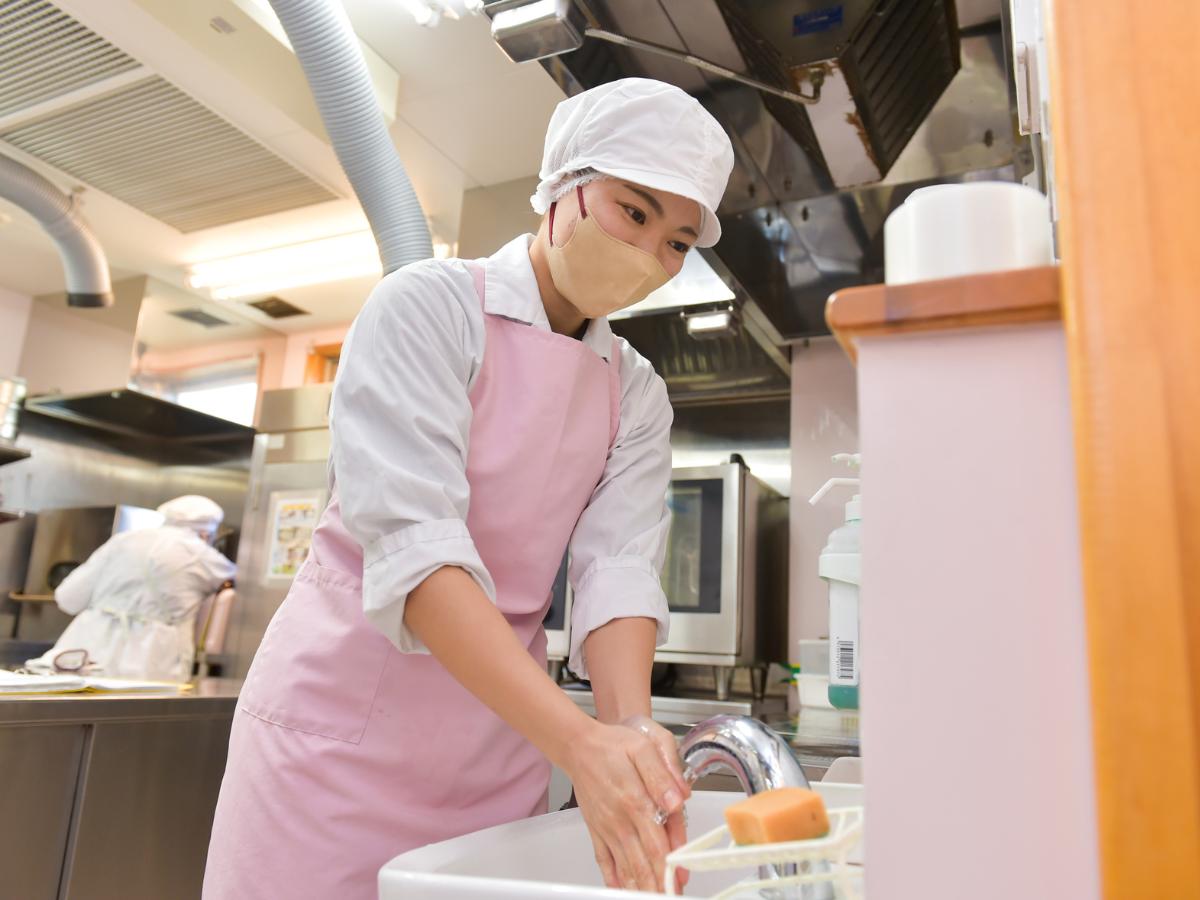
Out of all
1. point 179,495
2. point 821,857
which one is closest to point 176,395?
point 179,495

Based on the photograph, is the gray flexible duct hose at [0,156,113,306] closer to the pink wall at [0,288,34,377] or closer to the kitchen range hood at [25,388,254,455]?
the kitchen range hood at [25,388,254,455]

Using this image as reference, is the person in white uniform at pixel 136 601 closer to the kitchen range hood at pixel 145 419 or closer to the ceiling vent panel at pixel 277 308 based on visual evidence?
the kitchen range hood at pixel 145 419

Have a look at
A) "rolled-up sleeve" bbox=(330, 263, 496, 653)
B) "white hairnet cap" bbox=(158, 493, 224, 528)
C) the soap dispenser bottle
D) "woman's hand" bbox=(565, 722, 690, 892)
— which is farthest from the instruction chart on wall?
"woman's hand" bbox=(565, 722, 690, 892)

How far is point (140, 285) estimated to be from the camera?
401 centimetres

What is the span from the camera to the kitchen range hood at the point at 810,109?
1.44m

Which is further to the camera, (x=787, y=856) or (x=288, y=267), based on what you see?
(x=288, y=267)

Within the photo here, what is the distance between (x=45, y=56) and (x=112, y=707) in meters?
1.75

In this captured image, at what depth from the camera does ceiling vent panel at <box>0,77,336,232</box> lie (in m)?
2.65

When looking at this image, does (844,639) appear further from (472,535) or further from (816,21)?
(816,21)

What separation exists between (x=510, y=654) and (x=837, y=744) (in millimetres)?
856

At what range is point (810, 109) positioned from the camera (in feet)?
5.19

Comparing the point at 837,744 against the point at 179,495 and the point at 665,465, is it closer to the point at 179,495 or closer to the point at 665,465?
the point at 665,465

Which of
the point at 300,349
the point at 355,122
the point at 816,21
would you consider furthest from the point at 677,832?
the point at 300,349

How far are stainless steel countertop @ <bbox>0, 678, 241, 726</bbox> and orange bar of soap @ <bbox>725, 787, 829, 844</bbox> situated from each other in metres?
1.52
